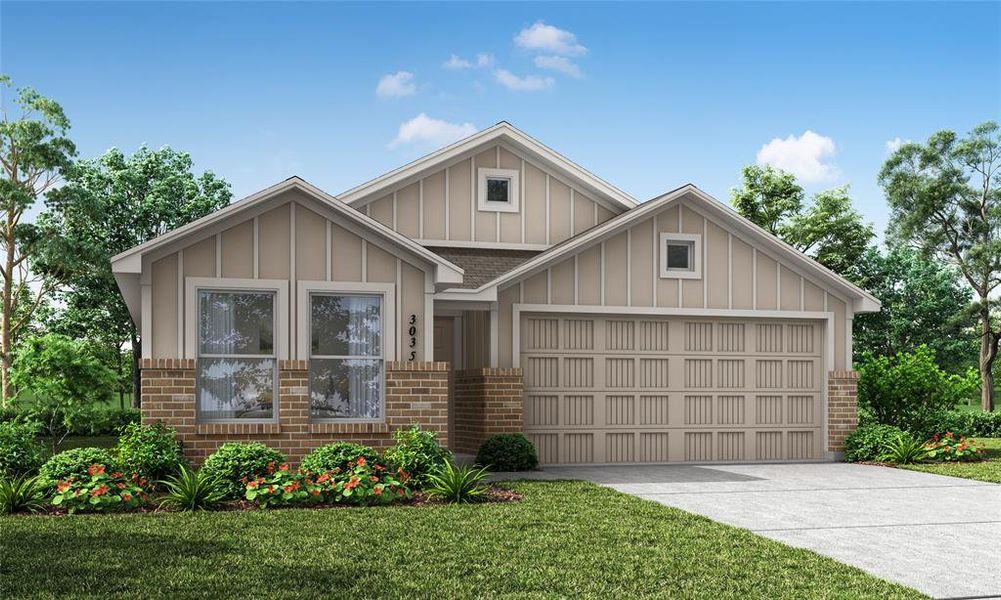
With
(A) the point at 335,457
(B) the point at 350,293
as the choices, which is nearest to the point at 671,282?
(B) the point at 350,293

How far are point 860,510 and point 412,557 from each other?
20.1ft

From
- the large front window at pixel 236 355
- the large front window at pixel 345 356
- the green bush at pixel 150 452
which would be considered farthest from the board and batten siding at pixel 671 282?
the green bush at pixel 150 452

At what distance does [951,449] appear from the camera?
1845 centimetres

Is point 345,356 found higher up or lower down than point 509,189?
lower down

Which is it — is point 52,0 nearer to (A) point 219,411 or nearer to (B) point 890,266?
(A) point 219,411

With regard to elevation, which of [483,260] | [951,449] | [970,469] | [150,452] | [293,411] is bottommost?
[970,469]

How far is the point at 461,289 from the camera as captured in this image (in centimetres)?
1619

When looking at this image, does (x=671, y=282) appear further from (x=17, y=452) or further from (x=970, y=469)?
(x=17, y=452)

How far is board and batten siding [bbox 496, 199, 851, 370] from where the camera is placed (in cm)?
1703

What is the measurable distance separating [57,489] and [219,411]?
2599 mm

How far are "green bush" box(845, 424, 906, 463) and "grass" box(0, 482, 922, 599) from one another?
26.7 ft

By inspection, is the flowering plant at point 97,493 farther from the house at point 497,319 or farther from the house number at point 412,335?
the house number at point 412,335

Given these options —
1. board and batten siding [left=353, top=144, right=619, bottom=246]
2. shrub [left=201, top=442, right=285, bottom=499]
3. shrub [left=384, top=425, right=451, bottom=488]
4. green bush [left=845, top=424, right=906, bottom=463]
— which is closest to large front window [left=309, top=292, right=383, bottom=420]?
shrub [left=384, top=425, right=451, bottom=488]

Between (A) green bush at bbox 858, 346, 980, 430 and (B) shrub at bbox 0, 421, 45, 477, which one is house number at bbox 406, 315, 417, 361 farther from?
(A) green bush at bbox 858, 346, 980, 430
